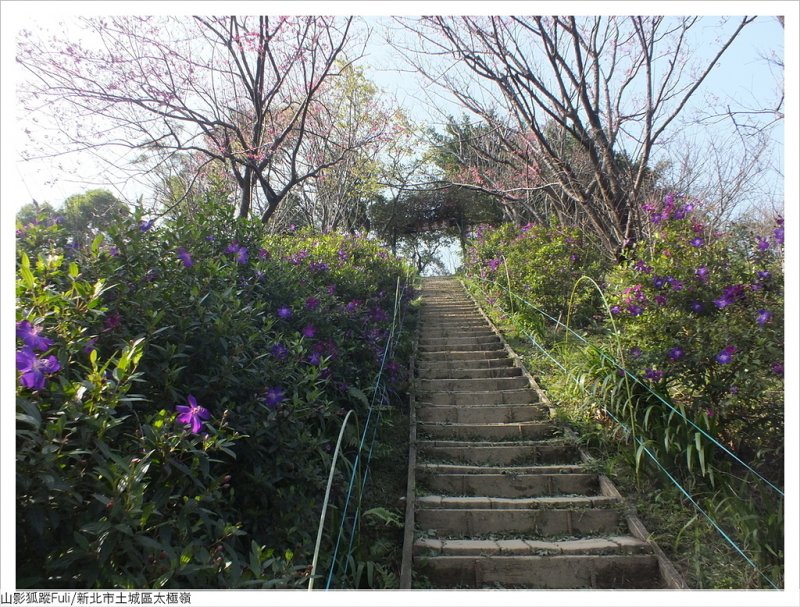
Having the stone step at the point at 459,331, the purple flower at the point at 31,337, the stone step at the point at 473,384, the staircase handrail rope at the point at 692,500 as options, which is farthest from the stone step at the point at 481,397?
the purple flower at the point at 31,337

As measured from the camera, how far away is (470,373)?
6730mm

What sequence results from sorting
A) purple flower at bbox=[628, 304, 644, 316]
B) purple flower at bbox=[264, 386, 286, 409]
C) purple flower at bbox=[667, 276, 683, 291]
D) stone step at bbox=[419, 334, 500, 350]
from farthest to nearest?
1. stone step at bbox=[419, 334, 500, 350]
2. purple flower at bbox=[628, 304, 644, 316]
3. purple flower at bbox=[667, 276, 683, 291]
4. purple flower at bbox=[264, 386, 286, 409]

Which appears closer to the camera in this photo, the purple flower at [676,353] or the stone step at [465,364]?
the purple flower at [676,353]

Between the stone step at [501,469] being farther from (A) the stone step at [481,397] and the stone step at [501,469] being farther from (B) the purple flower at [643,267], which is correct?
(B) the purple flower at [643,267]

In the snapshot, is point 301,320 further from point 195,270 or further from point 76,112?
point 76,112

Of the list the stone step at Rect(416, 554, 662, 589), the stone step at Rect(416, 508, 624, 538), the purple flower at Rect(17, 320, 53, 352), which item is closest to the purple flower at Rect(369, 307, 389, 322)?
the stone step at Rect(416, 508, 624, 538)

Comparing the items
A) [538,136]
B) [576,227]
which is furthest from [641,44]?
[576,227]

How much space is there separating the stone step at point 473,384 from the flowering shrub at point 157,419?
2.55 meters

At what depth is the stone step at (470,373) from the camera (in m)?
6.60

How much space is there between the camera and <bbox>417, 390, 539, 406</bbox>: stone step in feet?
19.0

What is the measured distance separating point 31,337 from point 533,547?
301 cm

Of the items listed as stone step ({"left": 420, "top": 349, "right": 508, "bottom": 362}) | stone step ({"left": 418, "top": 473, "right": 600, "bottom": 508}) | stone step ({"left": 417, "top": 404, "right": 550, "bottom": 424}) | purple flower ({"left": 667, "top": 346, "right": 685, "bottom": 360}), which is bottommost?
stone step ({"left": 418, "top": 473, "right": 600, "bottom": 508})

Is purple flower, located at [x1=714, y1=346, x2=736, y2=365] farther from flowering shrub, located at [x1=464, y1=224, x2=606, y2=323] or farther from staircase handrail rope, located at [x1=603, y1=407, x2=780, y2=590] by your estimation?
flowering shrub, located at [x1=464, y1=224, x2=606, y2=323]

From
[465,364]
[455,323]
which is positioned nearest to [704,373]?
[465,364]
